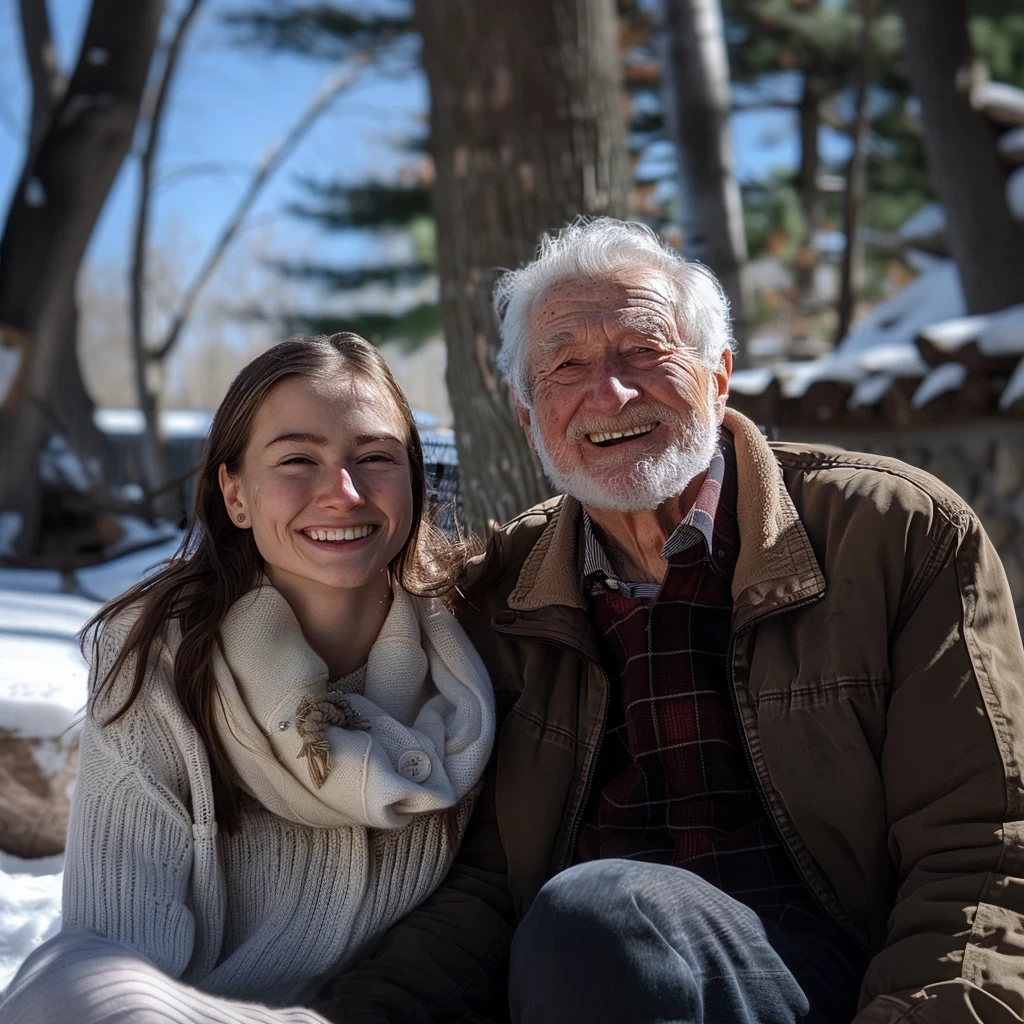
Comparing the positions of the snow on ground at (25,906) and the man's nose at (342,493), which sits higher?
the man's nose at (342,493)

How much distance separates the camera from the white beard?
227 cm

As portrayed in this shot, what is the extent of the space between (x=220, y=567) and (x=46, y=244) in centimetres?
508

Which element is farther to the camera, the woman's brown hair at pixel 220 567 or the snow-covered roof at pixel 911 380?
the snow-covered roof at pixel 911 380

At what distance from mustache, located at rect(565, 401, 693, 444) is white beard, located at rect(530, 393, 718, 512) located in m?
0.03

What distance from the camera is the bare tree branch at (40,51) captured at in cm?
987

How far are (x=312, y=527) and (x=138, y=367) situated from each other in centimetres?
1130

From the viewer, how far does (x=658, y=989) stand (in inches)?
62.7

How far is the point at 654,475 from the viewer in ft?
7.44

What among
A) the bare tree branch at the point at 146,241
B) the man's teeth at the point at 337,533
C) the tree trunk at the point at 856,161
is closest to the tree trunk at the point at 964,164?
the tree trunk at the point at 856,161

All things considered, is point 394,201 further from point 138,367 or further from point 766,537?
point 766,537

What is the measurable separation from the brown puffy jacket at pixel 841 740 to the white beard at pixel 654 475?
0.10 meters

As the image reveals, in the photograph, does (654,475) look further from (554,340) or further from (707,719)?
(707,719)

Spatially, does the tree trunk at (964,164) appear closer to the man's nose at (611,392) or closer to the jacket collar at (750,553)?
the jacket collar at (750,553)

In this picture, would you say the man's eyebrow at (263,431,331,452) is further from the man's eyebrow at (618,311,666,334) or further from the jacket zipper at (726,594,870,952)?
the jacket zipper at (726,594,870,952)
